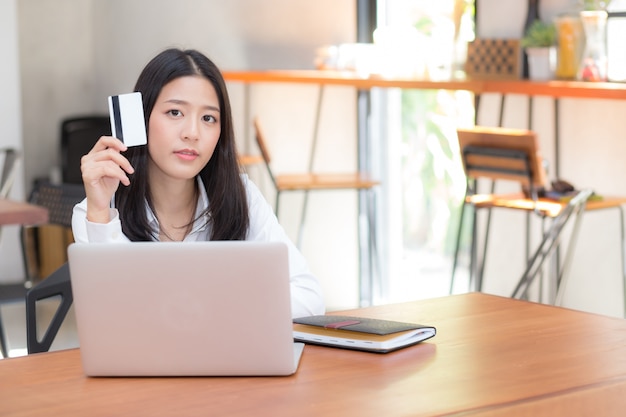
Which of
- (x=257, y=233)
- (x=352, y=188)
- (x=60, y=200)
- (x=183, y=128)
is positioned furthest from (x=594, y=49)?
(x=183, y=128)

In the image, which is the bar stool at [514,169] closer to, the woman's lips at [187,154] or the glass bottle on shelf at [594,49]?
the glass bottle on shelf at [594,49]

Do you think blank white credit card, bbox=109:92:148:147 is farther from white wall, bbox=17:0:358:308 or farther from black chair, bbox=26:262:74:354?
white wall, bbox=17:0:358:308

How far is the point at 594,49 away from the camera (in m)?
4.34

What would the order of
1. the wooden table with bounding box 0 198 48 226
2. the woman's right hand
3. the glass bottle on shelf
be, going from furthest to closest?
the glass bottle on shelf, the wooden table with bounding box 0 198 48 226, the woman's right hand

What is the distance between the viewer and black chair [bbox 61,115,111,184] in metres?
6.96

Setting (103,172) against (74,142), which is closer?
(103,172)

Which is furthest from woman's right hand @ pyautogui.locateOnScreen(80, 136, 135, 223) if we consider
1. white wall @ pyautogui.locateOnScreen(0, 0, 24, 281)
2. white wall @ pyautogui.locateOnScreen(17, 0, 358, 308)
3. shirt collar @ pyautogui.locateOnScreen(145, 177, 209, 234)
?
white wall @ pyautogui.locateOnScreen(0, 0, 24, 281)

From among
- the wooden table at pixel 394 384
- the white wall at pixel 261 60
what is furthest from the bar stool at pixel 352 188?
the wooden table at pixel 394 384

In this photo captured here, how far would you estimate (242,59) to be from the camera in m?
6.34

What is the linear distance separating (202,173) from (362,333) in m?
0.67

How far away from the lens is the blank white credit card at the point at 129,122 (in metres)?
1.91

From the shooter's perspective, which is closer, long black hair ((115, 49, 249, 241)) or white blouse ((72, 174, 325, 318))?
white blouse ((72, 174, 325, 318))

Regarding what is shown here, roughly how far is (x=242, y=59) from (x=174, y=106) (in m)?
4.13

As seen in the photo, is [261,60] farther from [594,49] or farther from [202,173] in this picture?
[202,173]
